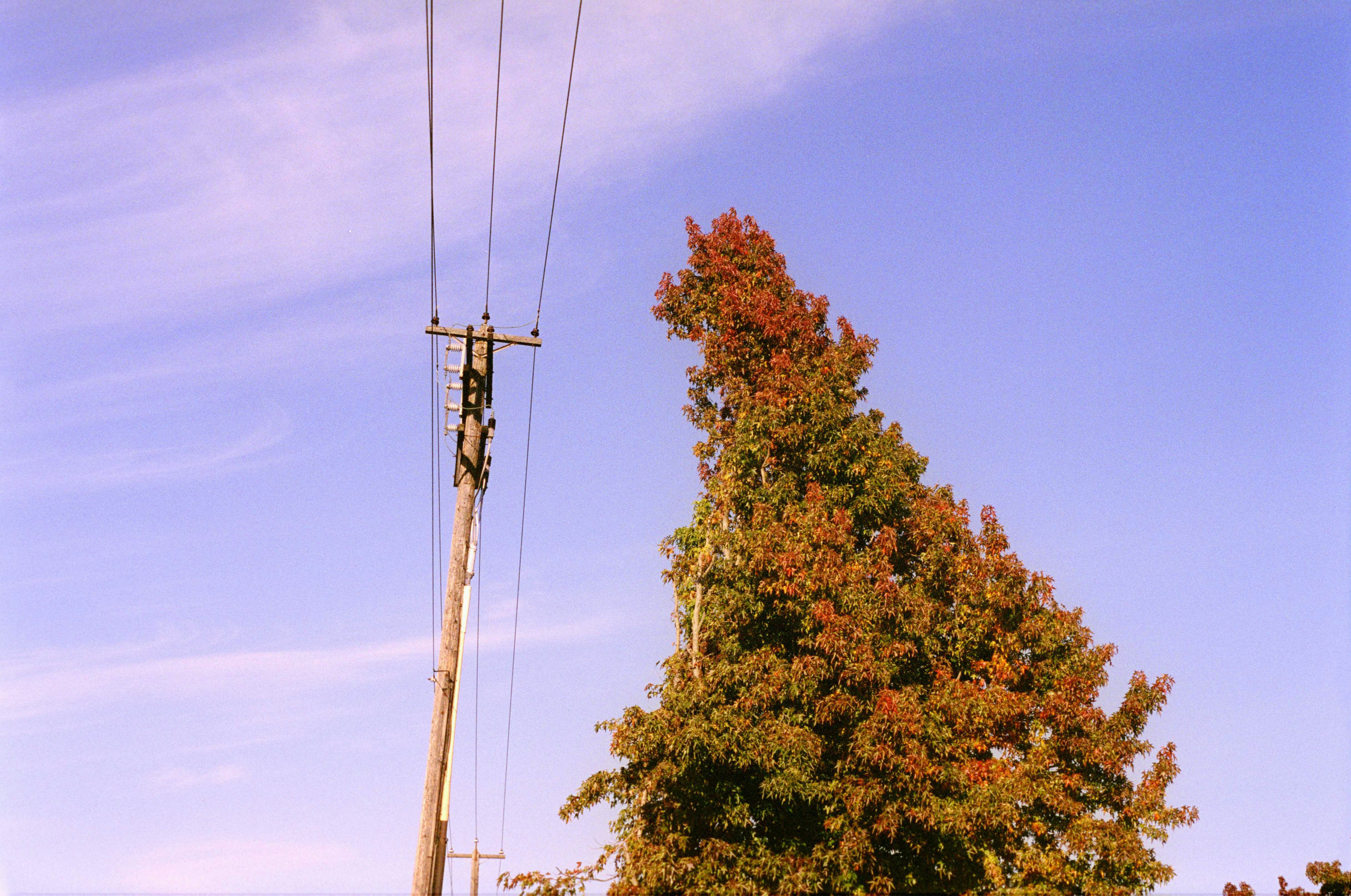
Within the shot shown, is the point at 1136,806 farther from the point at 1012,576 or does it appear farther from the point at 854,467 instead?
the point at 854,467

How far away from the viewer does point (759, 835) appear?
2228 cm

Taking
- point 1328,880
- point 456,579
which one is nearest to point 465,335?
point 456,579

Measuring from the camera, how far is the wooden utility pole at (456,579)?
48.2 feet

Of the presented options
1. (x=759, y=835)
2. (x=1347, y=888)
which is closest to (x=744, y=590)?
(x=759, y=835)

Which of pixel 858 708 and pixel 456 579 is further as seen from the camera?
pixel 858 708

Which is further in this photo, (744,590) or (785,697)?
(744,590)

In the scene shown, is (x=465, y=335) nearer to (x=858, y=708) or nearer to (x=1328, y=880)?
(x=858, y=708)

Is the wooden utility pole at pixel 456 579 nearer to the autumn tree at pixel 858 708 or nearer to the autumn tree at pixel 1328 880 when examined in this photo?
the autumn tree at pixel 858 708

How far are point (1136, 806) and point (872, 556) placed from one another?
6.98 metres

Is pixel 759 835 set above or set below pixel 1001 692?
below

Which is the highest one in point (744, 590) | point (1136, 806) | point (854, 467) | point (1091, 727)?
point (854, 467)

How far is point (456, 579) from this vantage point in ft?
53.2

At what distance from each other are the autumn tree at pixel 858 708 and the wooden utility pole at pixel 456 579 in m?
6.57

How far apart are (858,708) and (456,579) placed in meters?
9.00
